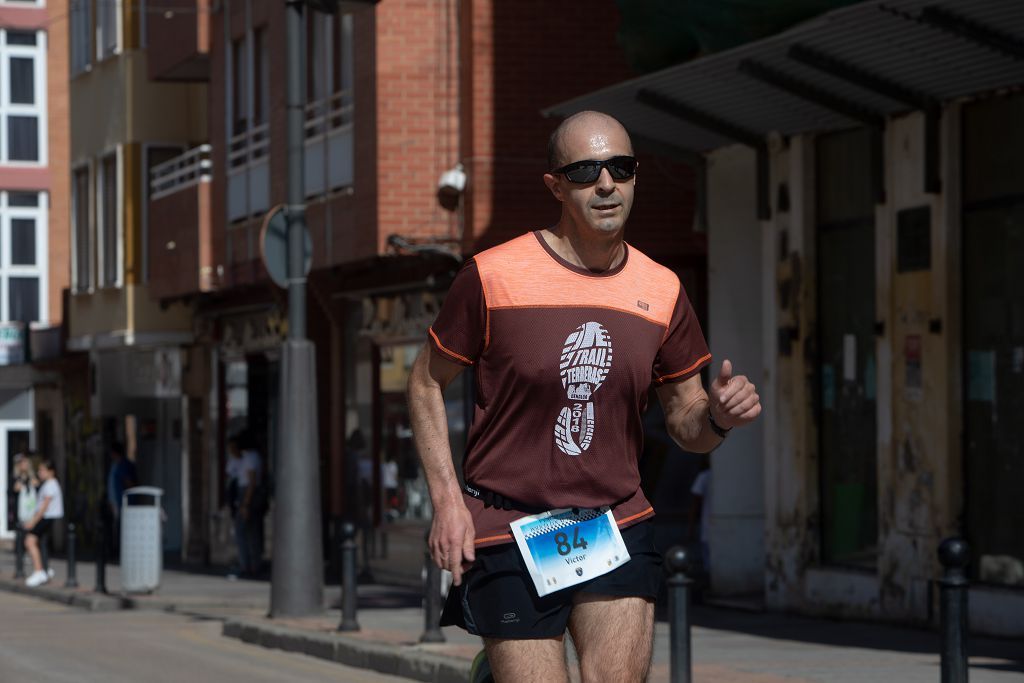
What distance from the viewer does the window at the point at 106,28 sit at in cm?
3531

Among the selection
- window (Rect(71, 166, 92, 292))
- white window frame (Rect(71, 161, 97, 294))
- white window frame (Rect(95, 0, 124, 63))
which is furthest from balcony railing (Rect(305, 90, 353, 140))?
window (Rect(71, 166, 92, 292))

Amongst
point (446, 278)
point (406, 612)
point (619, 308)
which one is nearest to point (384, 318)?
point (446, 278)

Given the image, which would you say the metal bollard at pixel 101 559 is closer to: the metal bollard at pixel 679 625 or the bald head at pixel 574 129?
the metal bollard at pixel 679 625

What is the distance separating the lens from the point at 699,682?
11289 mm

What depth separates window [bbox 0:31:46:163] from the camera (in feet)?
161

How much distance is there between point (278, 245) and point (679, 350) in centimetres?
1284

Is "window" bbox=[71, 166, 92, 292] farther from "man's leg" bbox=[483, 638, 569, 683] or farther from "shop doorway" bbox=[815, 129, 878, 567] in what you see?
"man's leg" bbox=[483, 638, 569, 683]

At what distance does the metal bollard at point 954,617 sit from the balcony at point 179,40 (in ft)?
78.3

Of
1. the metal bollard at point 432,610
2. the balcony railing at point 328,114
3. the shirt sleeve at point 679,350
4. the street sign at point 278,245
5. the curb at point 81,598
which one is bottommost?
the curb at point 81,598

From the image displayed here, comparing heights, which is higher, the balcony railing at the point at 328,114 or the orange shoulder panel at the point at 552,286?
the balcony railing at the point at 328,114

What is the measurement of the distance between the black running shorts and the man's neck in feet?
2.24

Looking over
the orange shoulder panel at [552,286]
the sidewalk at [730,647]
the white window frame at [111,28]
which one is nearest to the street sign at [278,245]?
the sidewalk at [730,647]

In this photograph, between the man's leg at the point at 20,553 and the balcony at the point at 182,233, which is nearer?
the man's leg at the point at 20,553

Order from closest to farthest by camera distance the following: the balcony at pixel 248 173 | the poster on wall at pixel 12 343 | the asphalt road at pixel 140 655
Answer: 1. the asphalt road at pixel 140 655
2. the balcony at pixel 248 173
3. the poster on wall at pixel 12 343
